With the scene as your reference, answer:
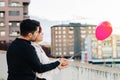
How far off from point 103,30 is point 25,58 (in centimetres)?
341

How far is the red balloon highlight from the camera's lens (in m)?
7.82

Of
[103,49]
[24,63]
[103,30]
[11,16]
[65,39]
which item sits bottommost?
[103,49]

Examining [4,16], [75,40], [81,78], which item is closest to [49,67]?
[81,78]

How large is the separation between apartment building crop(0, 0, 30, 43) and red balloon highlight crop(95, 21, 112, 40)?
72.3 meters

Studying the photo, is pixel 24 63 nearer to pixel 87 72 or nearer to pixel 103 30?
pixel 103 30

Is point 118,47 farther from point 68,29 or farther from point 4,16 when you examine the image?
point 4,16

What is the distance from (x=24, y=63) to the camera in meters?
4.62

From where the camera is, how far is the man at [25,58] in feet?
15.1

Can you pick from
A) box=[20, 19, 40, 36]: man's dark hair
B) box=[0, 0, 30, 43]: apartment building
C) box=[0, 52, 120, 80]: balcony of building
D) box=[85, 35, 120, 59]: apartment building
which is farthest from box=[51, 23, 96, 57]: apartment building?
box=[20, 19, 40, 36]: man's dark hair

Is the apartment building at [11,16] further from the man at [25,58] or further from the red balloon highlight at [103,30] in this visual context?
the man at [25,58]

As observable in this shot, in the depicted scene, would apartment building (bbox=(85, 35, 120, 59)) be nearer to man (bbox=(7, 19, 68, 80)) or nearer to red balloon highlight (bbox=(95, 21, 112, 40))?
red balloon highlight (bbox=(95, 21, 112, 40))

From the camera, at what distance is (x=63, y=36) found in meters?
162

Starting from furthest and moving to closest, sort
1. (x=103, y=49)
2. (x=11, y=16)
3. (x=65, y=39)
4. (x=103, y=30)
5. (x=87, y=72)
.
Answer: (x=65, y=39)
(x=103, y=49)
(x=11, y=16)
(x=87, y=72)
(x=103, y=30)

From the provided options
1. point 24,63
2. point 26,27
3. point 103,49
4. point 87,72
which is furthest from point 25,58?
point 103,49
